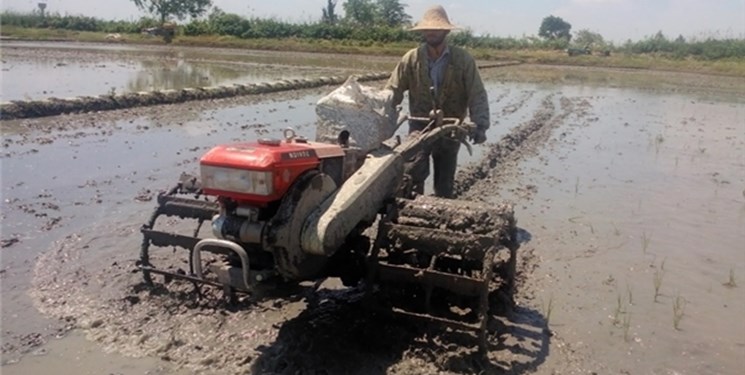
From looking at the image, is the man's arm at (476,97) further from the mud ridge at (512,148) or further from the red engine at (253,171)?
the red engine at (253,171)

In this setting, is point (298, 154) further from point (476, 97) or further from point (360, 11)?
point (360, 11)

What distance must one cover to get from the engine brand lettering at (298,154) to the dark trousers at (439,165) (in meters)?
1.72

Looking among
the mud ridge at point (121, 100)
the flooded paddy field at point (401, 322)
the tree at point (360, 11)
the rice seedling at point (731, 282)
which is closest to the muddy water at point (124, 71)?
the mud ridge at point (121, 100)

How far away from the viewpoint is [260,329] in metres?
3.59

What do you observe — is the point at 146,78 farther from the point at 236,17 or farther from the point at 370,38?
the point at 236,17

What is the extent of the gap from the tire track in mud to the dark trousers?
1.13 metres

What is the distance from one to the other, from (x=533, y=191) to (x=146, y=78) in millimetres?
13045

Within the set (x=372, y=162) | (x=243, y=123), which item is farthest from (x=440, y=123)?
(x=243, y=123)

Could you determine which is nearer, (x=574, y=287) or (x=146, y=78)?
(x=574, y=287)

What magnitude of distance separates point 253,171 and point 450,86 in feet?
8.79

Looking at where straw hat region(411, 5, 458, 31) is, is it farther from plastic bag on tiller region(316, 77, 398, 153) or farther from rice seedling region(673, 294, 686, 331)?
rice seedling region(673, 294, 686, 331)

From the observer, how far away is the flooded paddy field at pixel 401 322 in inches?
132

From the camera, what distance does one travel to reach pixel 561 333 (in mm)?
3850

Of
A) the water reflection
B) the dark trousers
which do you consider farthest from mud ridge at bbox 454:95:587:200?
the water reflection
